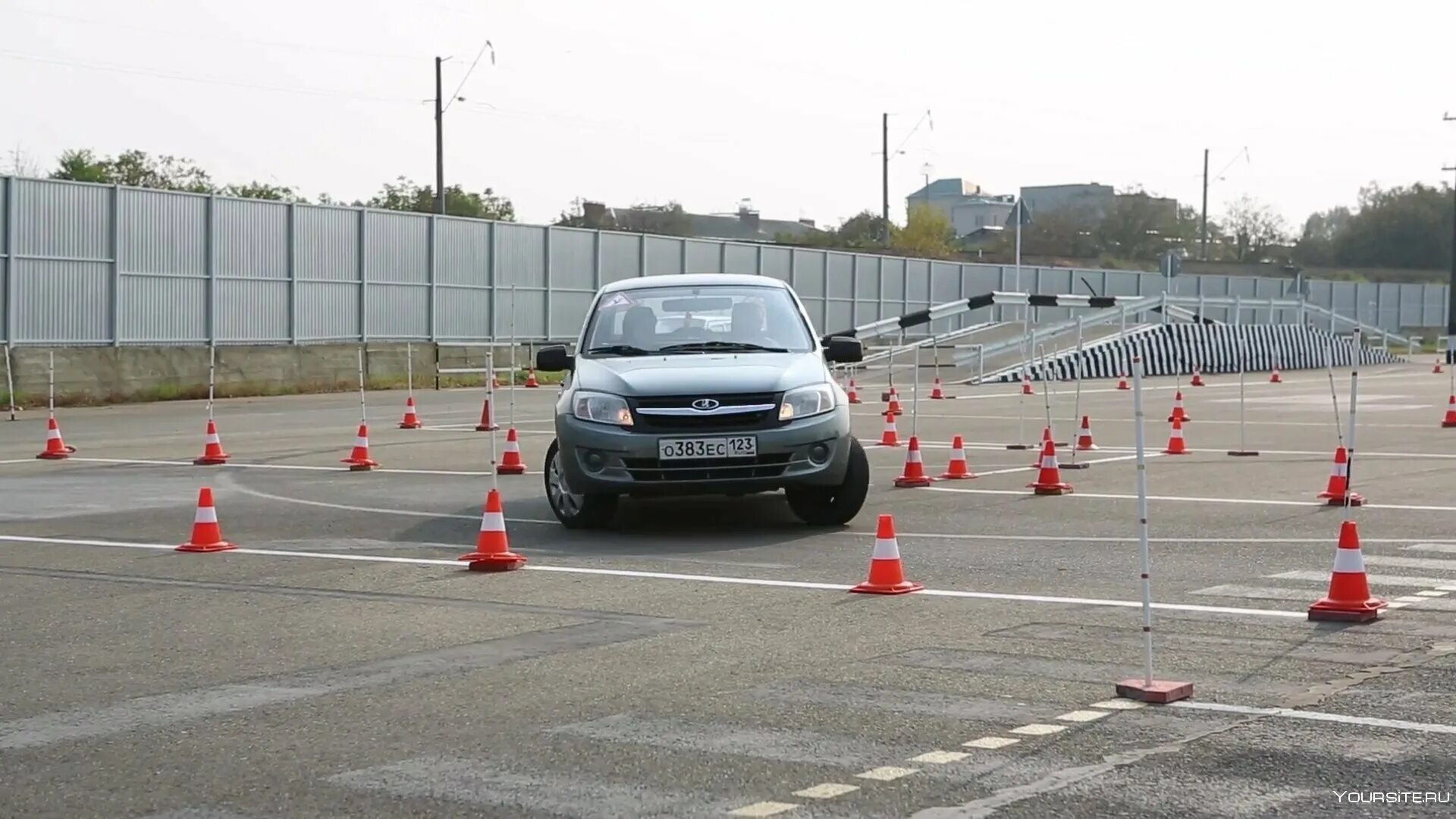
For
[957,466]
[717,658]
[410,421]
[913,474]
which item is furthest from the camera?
[410,421]

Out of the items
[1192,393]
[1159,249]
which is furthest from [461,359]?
[1159,249]

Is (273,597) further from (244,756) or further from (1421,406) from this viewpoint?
(1421,406)

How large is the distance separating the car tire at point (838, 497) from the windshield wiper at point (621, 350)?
1.47 metres

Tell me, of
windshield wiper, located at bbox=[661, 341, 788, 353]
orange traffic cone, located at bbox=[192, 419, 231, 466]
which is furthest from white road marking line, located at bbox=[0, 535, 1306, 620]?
orange traffic cone, located at bbox=[192, 419, 231, 466]

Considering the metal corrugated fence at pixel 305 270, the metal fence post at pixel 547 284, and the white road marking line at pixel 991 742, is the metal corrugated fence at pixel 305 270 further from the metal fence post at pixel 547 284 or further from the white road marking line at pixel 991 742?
the white road marking line at pixel 991 742

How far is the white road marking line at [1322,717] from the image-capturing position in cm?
641

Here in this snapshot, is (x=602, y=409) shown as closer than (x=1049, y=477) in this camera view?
Yes

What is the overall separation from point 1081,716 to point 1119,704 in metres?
0.27

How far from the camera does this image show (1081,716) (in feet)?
21.9

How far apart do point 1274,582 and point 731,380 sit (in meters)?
4.01

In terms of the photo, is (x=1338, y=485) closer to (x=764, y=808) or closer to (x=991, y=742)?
(x=991, y=742)

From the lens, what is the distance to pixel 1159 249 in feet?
486

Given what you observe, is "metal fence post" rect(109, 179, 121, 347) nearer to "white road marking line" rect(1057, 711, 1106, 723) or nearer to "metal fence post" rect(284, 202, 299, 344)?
"metal fence post" rect(284, 202, 299, 344)

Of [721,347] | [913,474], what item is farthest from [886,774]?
[913,474]
